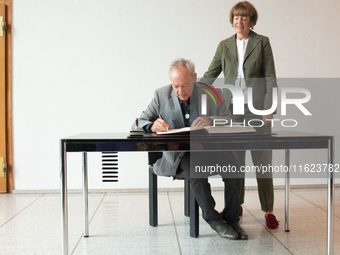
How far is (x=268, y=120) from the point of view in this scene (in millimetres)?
2334

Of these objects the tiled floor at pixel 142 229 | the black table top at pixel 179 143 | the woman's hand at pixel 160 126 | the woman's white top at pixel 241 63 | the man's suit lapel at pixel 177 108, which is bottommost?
the tiled floor at pixel 142 229

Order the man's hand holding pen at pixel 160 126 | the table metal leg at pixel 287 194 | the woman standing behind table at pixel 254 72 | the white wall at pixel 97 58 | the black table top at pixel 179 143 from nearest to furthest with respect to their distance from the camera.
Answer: the black table top at pixel 179 143 < the man's hand holding pen at pixel 160 126 < the table metal leg at pixel 287 194 < the woman standing behind table at pixel 254 72 < the white wall at pixel 97 58

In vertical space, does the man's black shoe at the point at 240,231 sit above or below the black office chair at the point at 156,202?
below

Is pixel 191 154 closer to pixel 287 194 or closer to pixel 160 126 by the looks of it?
pixel 160 126

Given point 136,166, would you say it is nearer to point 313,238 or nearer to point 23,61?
point 23,61

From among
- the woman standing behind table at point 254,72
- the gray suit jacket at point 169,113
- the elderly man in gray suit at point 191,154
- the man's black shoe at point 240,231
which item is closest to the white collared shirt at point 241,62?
the woman standing behind table at point 254,72

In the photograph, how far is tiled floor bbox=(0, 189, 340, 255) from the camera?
6.36 feet

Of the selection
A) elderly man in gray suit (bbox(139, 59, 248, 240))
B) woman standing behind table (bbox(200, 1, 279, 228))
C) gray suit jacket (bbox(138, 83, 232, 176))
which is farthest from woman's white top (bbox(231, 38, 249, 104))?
elderly man in gray suit (bbox(139, 59, 248, 240))

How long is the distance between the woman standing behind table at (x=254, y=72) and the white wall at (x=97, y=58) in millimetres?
1055

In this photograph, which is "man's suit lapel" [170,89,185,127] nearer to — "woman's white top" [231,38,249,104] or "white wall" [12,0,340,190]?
"woman's white top" [231,38,249,104]

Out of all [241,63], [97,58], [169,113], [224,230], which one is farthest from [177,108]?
[97,58]

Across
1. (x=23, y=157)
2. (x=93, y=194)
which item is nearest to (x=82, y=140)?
(x=93, y=194)

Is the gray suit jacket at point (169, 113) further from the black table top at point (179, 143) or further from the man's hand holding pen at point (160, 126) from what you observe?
the black table top at point (179, 143)

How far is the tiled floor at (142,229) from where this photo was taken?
1.94 metres
